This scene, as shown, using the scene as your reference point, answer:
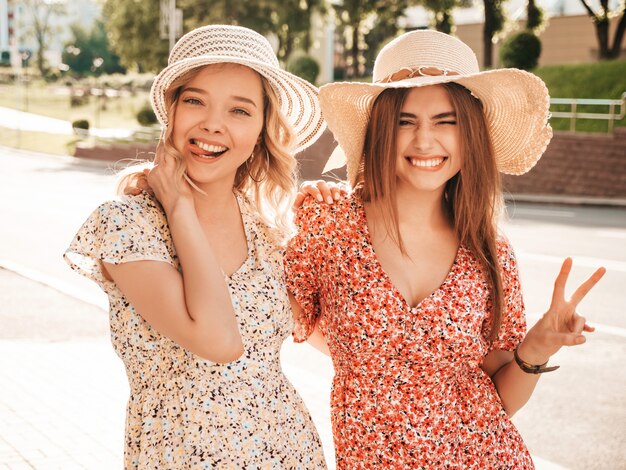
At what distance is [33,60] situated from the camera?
83125 millimetres

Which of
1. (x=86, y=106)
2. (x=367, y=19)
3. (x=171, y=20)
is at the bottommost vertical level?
(x=86, y=106)

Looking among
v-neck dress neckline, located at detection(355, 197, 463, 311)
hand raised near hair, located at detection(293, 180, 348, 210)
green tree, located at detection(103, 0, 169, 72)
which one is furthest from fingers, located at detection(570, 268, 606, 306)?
green tree, located at detection(103, 0, 169, 72)

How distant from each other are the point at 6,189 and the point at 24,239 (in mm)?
7361

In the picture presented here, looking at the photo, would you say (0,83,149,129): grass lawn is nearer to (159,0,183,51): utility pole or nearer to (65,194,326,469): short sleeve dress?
(159,0,183,51): utility pole

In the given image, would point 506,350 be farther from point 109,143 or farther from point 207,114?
point 109,143

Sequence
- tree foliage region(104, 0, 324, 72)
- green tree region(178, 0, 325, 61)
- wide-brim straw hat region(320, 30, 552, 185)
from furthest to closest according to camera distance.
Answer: tree foliage region(104, 0, 324, 72)
green tree region(178, 0, 325, 61)
wide-brim straw hat region(320, 30, 552, 185)

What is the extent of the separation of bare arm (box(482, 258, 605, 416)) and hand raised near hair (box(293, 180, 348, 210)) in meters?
0.71

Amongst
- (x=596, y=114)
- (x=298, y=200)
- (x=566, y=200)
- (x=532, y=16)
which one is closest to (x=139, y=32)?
(x=532, y=16)

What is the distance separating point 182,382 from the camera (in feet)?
7.53

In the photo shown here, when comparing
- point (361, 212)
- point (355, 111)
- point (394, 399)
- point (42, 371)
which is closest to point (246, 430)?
point (394, 399)

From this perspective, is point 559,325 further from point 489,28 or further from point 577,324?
point 489,28

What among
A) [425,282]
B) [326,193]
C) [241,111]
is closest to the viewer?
[241,111]

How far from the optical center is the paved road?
186 inches

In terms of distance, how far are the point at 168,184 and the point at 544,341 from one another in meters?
1.18
